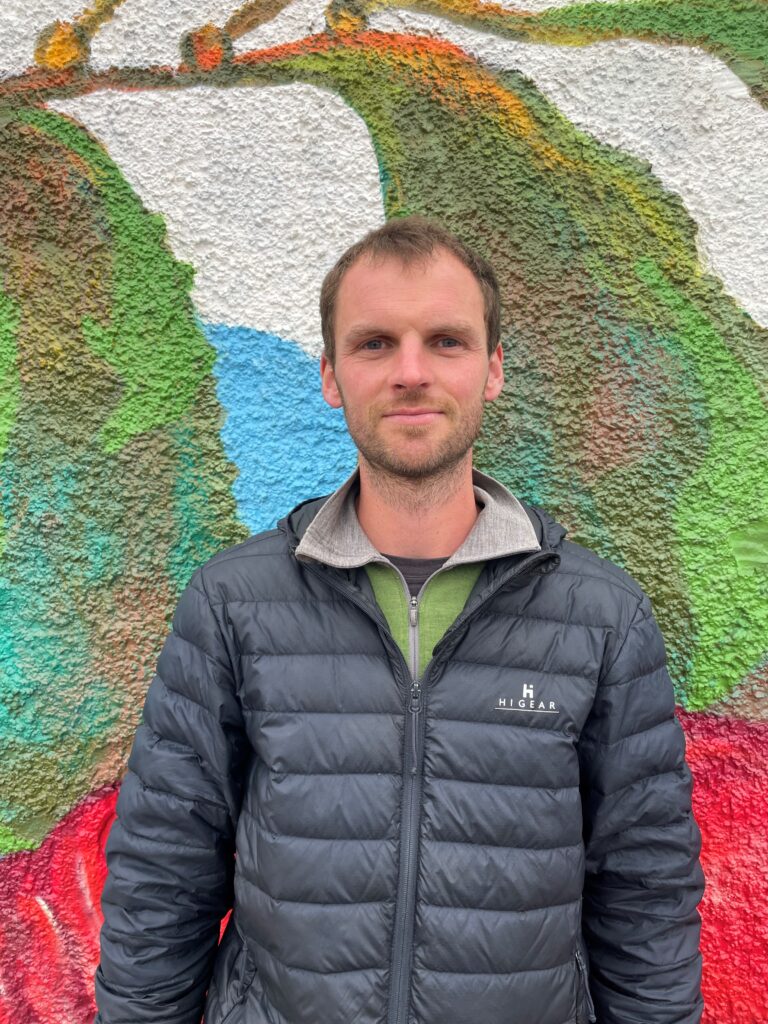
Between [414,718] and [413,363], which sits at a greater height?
[413,363]

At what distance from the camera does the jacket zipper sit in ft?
3.69

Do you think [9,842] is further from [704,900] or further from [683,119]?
[683,119]

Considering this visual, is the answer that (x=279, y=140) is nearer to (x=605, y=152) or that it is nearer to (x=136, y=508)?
(x=605, y=152)

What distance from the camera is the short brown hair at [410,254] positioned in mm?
1329

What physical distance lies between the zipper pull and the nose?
0.53m

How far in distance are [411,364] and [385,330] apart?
0.33 ft

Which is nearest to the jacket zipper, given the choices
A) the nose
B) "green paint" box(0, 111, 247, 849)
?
the nose

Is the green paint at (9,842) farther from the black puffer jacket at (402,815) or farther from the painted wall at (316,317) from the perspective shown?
the black puffer jacket at (402,815)

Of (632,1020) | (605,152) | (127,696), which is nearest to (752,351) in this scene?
(605,152)

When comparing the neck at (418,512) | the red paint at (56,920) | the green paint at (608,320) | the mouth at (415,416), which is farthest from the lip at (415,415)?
the red paint at (56,920)

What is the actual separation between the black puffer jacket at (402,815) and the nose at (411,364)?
0.35 m

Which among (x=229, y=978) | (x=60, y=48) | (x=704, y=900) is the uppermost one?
(x=60, y=48)

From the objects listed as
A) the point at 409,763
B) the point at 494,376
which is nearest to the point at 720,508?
the point at 494,376

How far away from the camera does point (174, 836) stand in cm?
123
